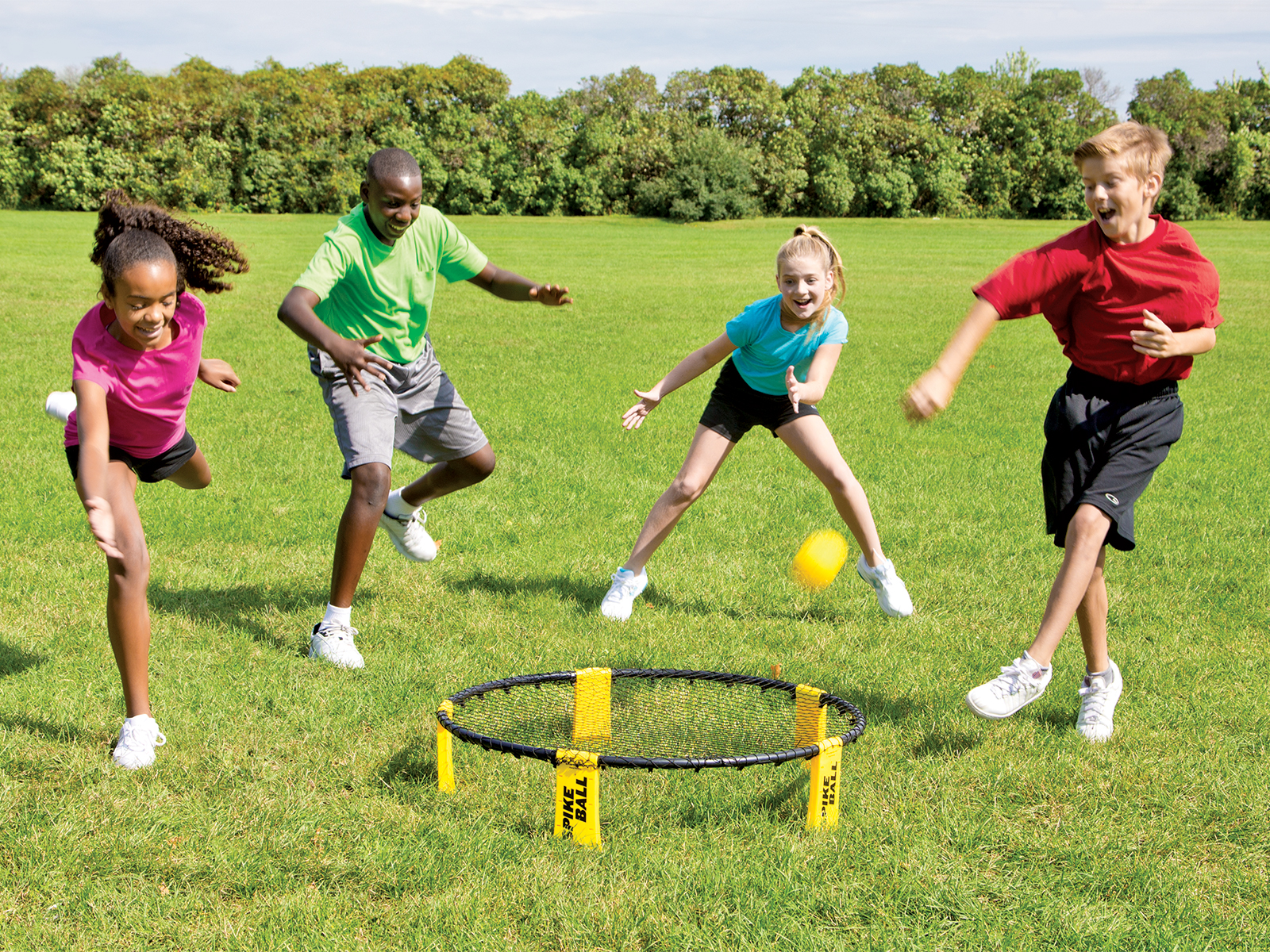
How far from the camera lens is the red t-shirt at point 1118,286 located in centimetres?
382

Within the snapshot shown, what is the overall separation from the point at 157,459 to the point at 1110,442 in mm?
3671

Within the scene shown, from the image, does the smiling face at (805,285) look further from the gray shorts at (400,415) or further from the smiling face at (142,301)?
the smiling face at (142,301)

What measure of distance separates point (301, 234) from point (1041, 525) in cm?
3219

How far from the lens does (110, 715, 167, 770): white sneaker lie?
12.4 ft

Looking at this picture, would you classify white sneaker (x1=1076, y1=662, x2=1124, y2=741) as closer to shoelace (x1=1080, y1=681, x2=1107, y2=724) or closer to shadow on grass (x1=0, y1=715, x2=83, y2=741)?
shoelace (x1=1080, y1=681, x2=1107, y2=724)

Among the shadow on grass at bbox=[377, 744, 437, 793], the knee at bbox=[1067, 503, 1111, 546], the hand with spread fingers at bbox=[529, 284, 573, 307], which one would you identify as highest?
the hand with spread fingers at bbox=[529, 284, 573, 307]

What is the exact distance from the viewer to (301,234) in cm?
3534

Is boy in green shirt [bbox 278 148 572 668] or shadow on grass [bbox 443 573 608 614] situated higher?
boy in green shirt [bbox 278 148 572 668]

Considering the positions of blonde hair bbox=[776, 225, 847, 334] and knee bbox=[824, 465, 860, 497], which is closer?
blonde hair bbox=[776, 225, 847, 334]

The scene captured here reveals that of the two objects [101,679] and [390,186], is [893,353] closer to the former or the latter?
[390,186]

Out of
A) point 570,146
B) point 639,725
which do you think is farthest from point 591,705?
point 570,146

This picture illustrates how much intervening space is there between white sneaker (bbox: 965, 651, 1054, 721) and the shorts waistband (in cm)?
100

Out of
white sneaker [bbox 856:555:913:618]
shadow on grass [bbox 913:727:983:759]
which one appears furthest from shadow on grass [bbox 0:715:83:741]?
white sneaker [bbox 856:555:913:618]

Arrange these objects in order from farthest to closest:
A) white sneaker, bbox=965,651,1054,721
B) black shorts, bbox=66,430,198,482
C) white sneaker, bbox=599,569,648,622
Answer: white sneaker, bbox=599,569,648,622 < black shorts, bbox=66,430,198,482 < white sneaker, bbox=965,651,1054,721
